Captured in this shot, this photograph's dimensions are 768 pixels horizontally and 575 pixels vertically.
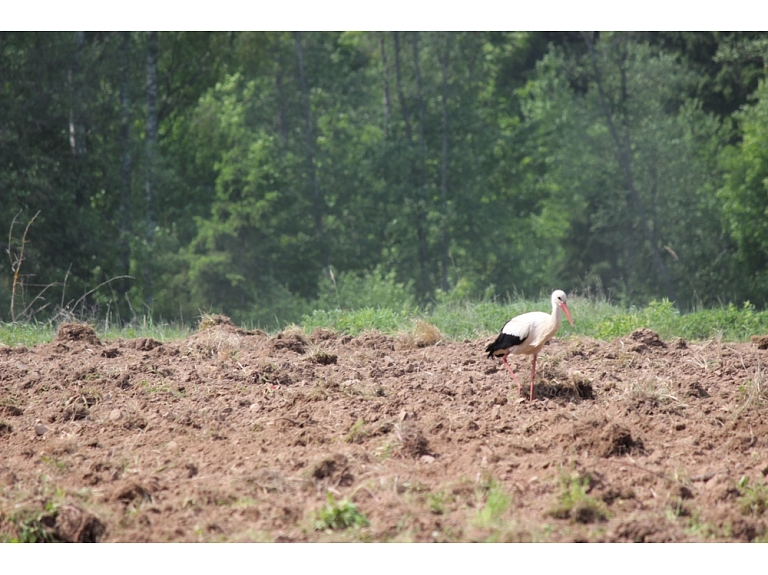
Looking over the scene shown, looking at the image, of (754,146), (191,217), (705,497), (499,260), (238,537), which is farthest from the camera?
(499,260)

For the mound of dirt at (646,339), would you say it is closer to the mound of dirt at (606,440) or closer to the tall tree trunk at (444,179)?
the mound of dirt at (606,440)

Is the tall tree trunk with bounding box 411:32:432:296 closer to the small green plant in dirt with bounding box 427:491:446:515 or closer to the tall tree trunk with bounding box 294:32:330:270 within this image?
the tall tree trunk with bounding box 294:32:330:270

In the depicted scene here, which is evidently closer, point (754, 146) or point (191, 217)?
point (754, 146)

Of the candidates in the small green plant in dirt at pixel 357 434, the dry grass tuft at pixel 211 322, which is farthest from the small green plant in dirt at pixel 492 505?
the dry grass tuft at pixel 211 322

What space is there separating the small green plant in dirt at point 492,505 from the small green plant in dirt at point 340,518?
606 millimetres

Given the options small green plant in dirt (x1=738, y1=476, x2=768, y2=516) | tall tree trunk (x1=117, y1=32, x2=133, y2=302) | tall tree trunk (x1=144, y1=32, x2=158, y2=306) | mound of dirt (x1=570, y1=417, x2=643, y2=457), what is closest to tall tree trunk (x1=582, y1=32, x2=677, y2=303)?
tall tree trunk (x1=144, y1=32, x2=158, y2=306)

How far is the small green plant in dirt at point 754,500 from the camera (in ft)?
16.9

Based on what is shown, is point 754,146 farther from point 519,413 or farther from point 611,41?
point 519,413

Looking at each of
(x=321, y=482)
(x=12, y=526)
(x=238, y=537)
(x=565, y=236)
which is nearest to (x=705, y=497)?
(x=321, y=482)

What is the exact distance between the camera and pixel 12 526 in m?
4.99

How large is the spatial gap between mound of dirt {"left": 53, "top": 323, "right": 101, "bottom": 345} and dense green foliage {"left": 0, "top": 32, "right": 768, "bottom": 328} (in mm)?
15282

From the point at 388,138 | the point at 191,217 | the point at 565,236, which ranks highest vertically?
the point at 388,138

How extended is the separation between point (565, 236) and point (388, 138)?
30.4ft

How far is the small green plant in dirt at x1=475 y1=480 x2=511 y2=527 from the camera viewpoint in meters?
4.86
